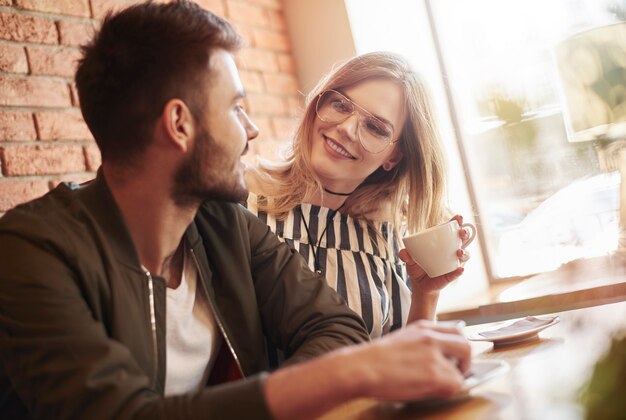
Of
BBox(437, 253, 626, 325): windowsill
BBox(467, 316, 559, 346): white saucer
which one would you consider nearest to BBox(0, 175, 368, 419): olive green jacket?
BBox(467, 316, 559, 346): white saucer

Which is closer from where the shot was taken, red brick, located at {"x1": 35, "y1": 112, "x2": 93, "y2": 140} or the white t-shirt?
the white t-shirt

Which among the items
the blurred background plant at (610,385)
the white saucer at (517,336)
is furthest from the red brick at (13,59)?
the blurred background plant at (610,385)

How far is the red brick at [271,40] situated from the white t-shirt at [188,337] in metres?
1.95

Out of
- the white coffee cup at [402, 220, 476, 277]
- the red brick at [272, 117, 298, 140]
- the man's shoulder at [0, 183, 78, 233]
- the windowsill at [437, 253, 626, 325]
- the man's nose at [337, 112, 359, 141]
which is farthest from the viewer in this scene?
the red brick at [272, 117, 298, 140]

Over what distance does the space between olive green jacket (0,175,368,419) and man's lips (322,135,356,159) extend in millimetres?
495

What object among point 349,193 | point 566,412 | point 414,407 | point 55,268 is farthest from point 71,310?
point 349,193

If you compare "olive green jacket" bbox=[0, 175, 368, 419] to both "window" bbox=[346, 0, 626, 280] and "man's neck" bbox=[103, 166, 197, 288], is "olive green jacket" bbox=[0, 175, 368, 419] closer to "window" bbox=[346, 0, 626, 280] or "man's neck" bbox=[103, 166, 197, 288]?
"man's neck" bbox=[103, 166, 197, 288]

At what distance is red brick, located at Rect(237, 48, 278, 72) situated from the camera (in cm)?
284

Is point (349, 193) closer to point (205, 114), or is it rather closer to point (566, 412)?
point (205, 114)

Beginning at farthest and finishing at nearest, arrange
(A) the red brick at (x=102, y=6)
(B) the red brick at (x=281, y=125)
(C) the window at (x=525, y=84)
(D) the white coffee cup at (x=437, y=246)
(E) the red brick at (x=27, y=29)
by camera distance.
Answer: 1. (B) the red brick at (x=281, y=125)
2. (C) the window at (x=525, y=84)
3. (A) the red brick at (x=102, y=6)
4. (E) the red brick at (x=27, y=29)
5. (D) the white coffee cup at (x=437, y=246)

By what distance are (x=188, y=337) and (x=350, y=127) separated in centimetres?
86

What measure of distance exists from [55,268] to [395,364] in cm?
50

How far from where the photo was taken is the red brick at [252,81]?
9.18 feet

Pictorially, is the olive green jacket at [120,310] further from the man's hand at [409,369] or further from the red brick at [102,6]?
the red brick at [102,6]
